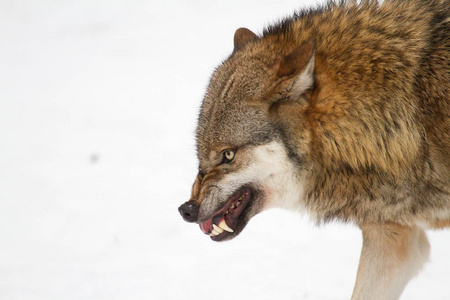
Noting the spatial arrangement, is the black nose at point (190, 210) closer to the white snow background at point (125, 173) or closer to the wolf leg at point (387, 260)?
the wolf leg at point (387, 260)

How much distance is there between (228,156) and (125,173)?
3479 mm

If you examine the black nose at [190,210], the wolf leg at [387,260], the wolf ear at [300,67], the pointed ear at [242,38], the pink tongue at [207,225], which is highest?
the pointed ear at [242,38]

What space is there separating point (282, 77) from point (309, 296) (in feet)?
6.96

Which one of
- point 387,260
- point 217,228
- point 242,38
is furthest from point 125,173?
point 387,260

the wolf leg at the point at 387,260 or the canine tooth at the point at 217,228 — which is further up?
the canine tooth at the point at 217,228

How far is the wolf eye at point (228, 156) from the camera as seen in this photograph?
3.57 m

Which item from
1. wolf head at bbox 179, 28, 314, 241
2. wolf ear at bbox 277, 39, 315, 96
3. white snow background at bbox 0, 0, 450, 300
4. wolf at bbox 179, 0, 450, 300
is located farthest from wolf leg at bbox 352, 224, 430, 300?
wolf ear at bbox 277, 39, 315, 96

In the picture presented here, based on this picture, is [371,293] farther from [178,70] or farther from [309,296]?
[178,70]

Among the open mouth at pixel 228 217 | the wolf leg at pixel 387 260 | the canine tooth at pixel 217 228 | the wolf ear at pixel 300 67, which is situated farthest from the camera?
the wolf leg at pixel 387 260

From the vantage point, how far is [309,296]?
15.9ft

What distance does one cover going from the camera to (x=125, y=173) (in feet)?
22.5

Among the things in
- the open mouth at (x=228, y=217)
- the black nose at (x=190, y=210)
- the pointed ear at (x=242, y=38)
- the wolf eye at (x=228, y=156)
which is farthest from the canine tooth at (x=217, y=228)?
the pointed ear at (x=242, y=38)

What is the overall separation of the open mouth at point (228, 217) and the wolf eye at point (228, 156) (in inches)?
7.8

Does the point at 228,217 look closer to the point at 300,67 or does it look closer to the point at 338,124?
the point at 338,124
